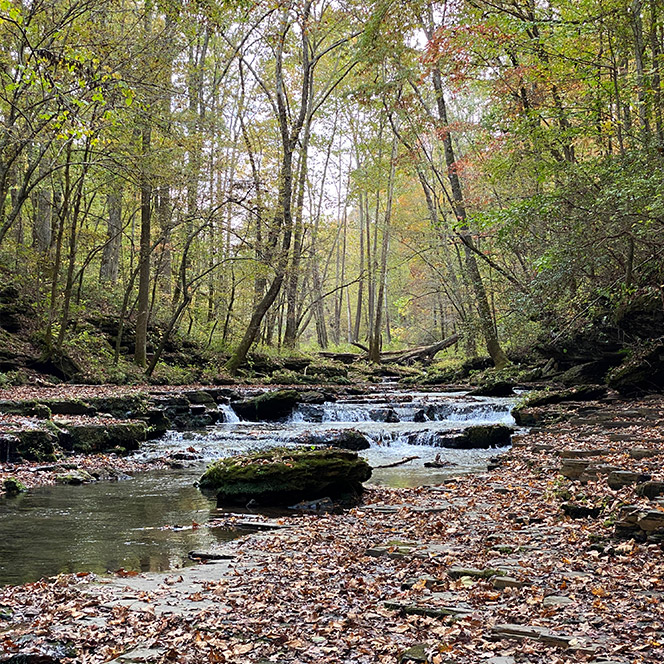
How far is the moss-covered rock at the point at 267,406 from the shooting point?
1611 centimetres

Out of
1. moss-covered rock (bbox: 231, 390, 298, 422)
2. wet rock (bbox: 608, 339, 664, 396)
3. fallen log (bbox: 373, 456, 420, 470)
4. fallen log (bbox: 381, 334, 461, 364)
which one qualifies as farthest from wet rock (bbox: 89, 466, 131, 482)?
fallen log (bbox: 381, 334, 461, 364)

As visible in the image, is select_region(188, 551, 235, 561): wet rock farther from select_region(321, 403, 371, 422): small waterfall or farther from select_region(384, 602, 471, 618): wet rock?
select_region(321, 403, 371, 422): small waterfall

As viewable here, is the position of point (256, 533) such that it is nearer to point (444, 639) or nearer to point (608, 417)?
point (444, 639)

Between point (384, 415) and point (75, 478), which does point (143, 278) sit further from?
point (75, 478)

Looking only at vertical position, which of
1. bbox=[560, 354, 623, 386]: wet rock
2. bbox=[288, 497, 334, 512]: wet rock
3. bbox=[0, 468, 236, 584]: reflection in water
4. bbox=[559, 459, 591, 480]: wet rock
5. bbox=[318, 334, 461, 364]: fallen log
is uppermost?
bbox=[318, 334, 461, 364]: fallen log

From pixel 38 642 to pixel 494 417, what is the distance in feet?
43.3

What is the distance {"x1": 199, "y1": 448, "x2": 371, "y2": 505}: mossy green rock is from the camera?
26.9 ft

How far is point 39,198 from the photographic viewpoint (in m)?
20.6

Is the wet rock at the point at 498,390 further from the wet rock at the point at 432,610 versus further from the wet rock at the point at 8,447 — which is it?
the wet rock at the point at 432,610

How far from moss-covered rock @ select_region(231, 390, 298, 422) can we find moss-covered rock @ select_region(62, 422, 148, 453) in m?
4.25

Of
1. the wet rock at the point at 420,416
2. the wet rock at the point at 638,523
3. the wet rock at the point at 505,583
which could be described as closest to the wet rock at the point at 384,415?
the wet rock at the point at 420,416

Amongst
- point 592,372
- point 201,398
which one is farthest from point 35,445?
point 592,372

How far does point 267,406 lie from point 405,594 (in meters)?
12.2

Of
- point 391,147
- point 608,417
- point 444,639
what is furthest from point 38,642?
point 391,147
